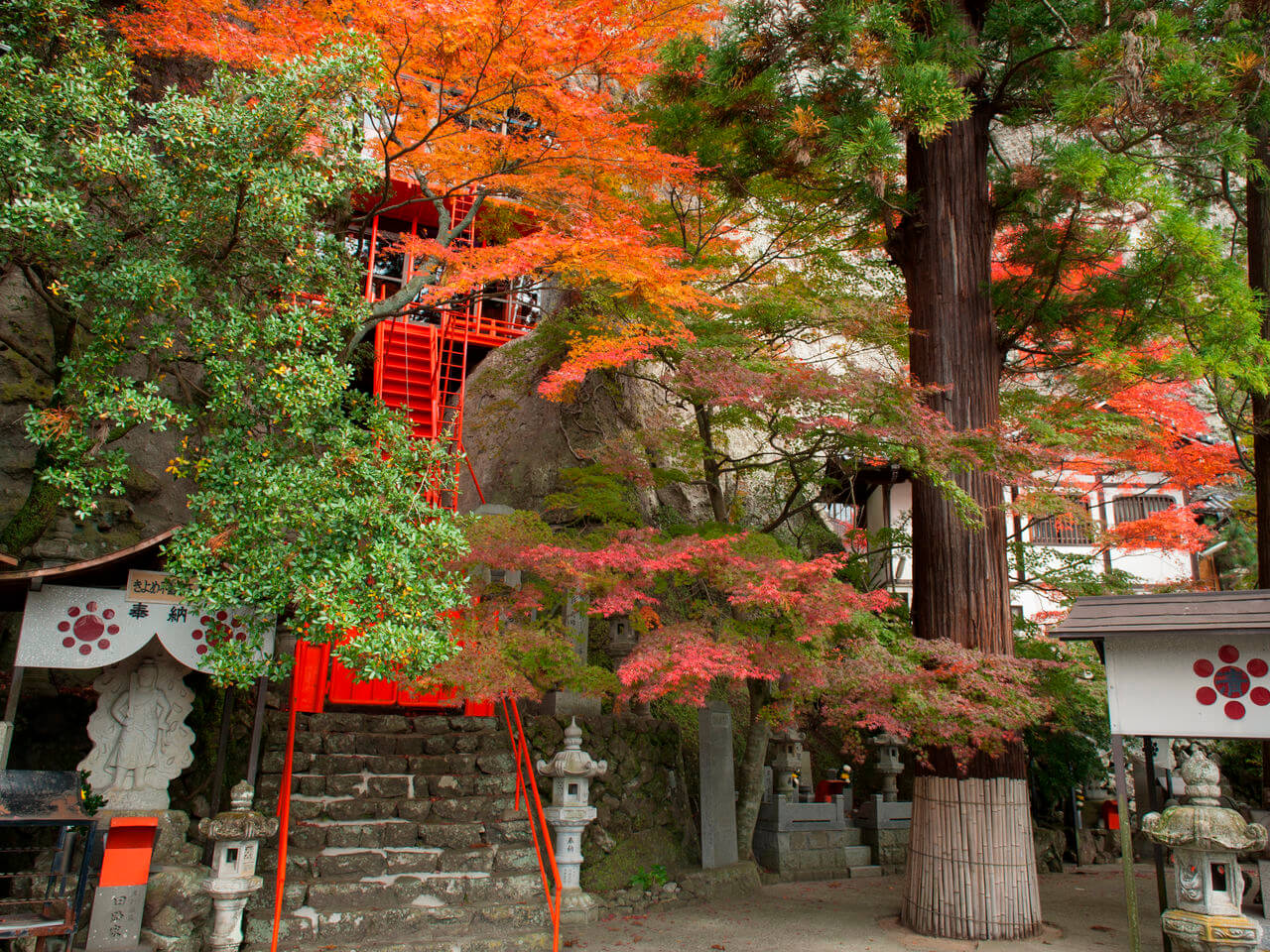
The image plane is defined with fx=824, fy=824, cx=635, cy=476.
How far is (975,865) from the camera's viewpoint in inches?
351

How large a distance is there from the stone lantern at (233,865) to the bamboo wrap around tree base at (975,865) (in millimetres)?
6825

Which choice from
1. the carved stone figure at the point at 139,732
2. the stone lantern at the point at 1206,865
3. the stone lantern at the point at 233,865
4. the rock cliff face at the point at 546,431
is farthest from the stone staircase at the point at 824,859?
the carved stone figure at the point at 139,732

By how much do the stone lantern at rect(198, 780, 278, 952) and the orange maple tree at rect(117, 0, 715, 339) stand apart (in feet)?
16.9

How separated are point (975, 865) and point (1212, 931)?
2535 mm

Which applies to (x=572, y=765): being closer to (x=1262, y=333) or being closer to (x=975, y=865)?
(x=975, y=865)

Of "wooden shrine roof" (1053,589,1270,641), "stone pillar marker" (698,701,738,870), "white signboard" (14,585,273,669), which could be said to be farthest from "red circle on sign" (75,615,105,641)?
"wooden shrine roof" (1053,589,1270,641)

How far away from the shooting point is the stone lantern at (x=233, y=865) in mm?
7059

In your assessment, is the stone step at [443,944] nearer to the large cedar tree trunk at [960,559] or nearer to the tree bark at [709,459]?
the large cedar tree trunk at [960,559]

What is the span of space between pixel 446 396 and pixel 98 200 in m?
11.8

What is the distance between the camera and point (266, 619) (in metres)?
7.22

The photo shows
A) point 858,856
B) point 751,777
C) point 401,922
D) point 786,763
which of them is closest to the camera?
point 401,922

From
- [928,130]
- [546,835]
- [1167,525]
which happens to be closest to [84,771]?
[546,835]

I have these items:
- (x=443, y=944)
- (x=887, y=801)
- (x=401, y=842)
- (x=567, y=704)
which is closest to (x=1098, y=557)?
(x=887, y=801)

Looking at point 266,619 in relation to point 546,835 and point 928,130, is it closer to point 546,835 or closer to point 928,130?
point 546,835
